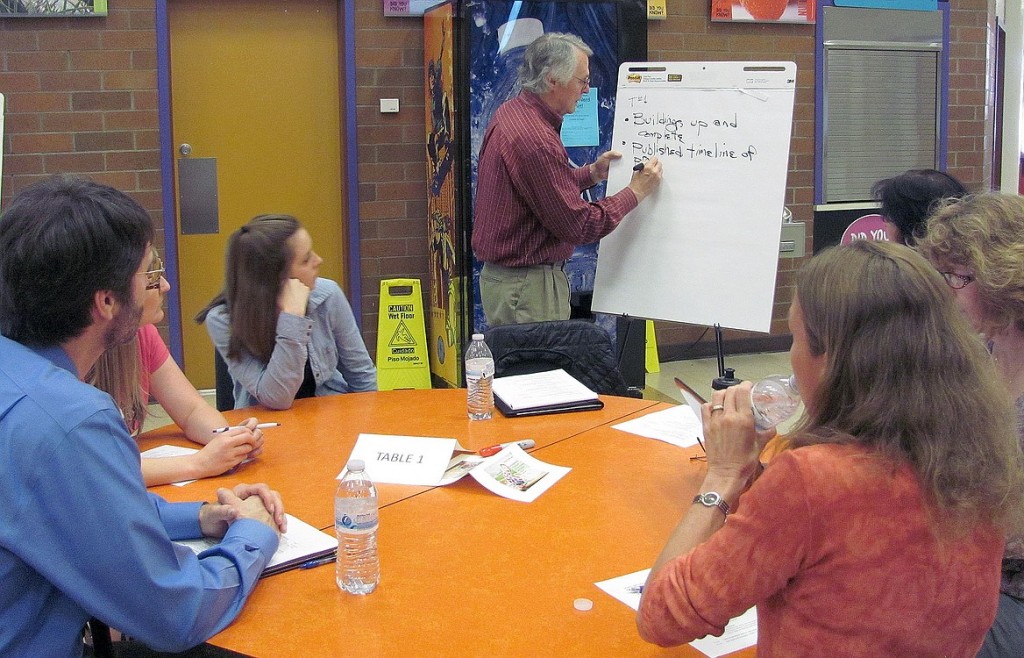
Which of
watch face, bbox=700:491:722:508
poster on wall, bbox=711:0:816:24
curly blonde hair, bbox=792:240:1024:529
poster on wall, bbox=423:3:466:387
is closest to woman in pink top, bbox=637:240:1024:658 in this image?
curly blonde hair, bbox=792:240:1024:529

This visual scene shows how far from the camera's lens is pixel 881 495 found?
1.15m

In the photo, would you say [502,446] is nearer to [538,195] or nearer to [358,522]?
[358,522]

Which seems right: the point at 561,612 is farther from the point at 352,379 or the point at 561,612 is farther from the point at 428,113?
the point at 428,113

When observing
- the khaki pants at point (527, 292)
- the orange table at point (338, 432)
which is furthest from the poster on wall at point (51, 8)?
the orange table at point (338, 432)

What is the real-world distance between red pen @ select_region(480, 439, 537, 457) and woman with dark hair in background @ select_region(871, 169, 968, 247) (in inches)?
56.8

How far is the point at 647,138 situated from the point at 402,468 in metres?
1.75

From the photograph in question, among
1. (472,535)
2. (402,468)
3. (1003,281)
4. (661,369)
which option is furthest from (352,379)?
(661,369)

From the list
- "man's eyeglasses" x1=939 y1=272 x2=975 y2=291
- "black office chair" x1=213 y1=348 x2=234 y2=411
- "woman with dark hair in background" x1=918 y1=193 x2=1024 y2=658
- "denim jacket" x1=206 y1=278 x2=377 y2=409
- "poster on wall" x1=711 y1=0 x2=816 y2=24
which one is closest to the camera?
"woman with dark hair in background" x1=918 y1=193 x2=1024 y2=658

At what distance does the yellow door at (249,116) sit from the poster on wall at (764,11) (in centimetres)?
222

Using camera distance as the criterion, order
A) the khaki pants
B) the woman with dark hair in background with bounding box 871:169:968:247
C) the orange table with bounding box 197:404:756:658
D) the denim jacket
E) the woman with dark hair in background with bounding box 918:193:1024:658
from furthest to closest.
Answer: the khaki pants < the woman with dark hair in background with bounding box 871:169:968:247 < the denim jacket < the woman with dark hair in background with bounding box 918:193:1024:658 < the orange table with bounding box 197:404:756:658

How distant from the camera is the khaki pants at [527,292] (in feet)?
12.2

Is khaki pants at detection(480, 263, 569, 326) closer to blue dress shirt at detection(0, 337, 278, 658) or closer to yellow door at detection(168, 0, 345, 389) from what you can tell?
yellow door at detection(168, 0, 345, 389)

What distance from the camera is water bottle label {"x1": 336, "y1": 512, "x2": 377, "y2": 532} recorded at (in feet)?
4.93

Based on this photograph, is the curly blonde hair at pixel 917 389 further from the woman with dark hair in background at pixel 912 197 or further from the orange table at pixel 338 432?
the woman with dark hair in background at pixel 912 197
